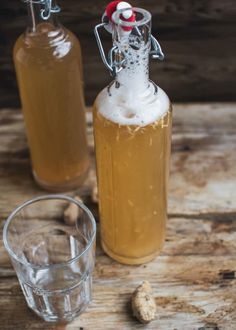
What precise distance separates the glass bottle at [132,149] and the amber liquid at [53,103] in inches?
5.0

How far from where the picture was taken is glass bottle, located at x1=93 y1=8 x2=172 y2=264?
592mm

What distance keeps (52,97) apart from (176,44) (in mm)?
274

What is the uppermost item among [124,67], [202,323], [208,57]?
[124,67]

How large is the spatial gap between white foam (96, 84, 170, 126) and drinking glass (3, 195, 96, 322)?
128mm

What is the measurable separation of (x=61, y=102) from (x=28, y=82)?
51 millimetres

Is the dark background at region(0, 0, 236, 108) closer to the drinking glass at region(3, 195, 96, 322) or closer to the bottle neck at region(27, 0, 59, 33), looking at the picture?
the bottle neck at region(27, 0, 59, 33)

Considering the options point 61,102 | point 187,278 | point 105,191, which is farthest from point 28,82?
point 187,278

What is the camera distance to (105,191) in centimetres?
68

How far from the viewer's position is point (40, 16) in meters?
0.71

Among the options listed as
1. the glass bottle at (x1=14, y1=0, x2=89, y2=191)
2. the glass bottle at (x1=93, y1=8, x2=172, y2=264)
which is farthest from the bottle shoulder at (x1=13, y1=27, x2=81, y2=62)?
the glass bottle at (x1=93, y1=8, x2=172, y2=264)

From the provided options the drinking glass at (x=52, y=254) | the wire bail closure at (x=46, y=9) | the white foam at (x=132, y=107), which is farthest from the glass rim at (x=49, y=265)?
the wire bail closure at (x=46, y=9)

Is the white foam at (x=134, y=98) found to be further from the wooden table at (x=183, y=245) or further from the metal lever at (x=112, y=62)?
the wooden table at (x=183, y=245)

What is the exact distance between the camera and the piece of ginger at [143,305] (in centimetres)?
64

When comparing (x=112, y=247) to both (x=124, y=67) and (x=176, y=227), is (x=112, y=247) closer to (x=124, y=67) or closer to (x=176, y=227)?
(x=176, y=227)
